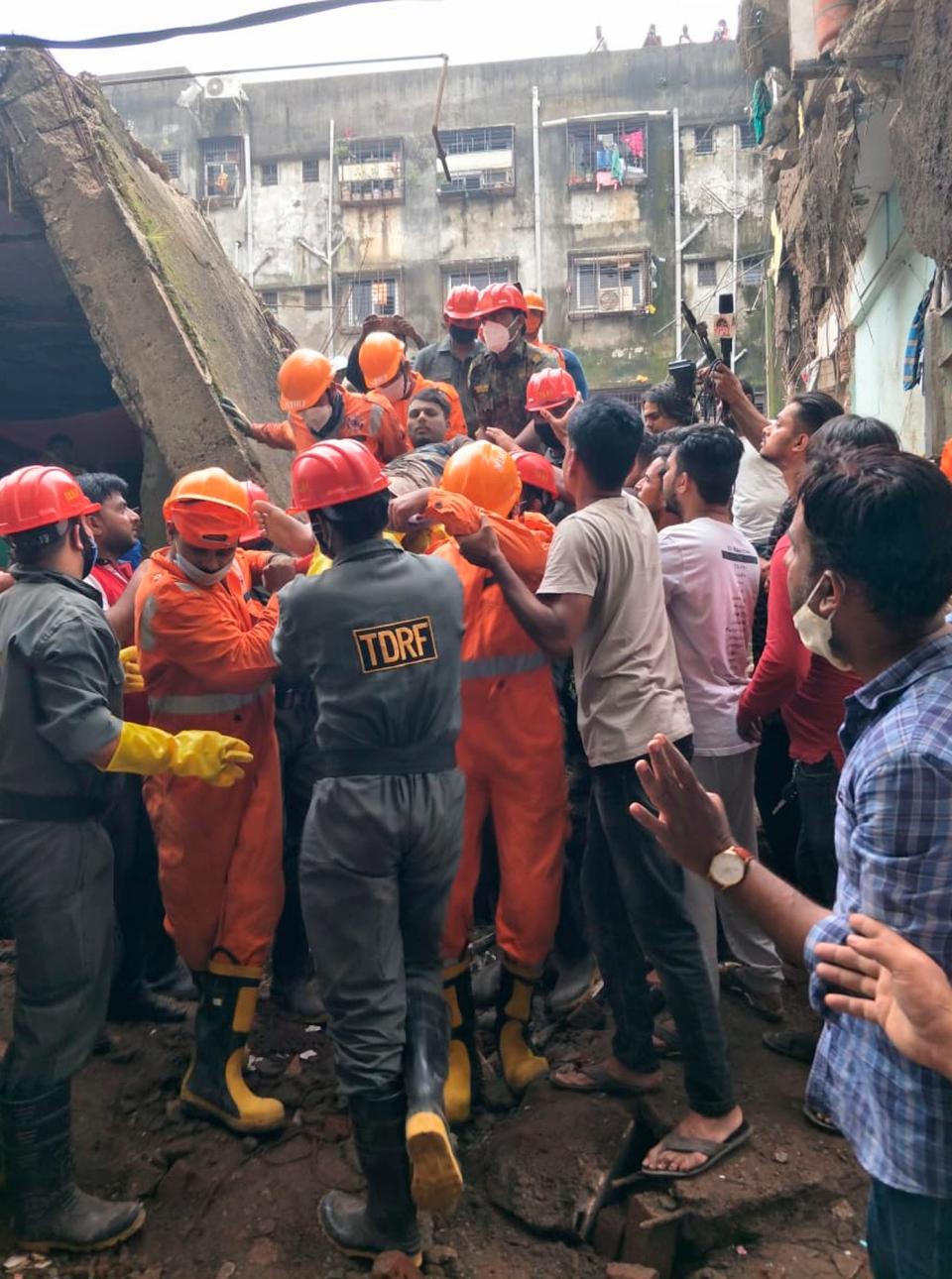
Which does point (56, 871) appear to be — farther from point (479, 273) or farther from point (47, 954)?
point (479, 273)

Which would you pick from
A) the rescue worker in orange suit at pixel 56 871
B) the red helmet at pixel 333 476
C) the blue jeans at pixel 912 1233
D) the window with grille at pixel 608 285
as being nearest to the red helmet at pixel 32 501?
the rescue worker in orange suit at pixel 56 871

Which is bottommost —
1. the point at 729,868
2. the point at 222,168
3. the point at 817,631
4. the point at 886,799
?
the point at 729,868

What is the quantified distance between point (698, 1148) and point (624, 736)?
4.05 feet

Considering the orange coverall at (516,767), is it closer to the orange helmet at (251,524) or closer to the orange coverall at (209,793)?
the orange coverall at (209,793)

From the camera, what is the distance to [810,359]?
34.1 ft

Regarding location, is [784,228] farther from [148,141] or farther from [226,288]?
[148,141]

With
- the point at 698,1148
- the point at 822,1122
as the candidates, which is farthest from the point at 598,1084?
the point at 822,1122

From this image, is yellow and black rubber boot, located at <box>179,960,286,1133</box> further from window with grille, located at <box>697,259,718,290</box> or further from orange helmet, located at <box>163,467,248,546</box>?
window with grille, located at <box>697,259,718,290</box>

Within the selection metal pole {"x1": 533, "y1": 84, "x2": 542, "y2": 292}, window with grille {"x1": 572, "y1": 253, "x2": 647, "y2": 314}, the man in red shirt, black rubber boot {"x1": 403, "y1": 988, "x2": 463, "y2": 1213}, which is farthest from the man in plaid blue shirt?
metal pole {"x1": 533, "y1": 84, "x2": 542, "y2": 292}

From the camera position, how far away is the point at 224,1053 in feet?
11.5

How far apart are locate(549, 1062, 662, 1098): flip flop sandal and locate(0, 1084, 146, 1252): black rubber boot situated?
1.44 meters

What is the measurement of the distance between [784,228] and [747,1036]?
8.90 meters

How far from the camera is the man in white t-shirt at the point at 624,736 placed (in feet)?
9.95

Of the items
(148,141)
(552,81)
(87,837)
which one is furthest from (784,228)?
(148,141)
